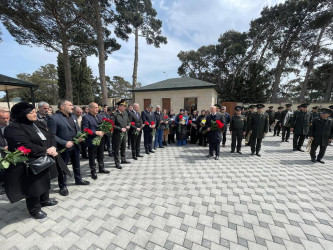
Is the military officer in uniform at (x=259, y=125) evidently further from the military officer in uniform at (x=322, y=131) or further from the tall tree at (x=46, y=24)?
the tall tree at (x=46, y=24)

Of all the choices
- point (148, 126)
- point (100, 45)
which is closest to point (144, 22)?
point (100, 45)

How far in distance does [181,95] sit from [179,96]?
9.5 inches

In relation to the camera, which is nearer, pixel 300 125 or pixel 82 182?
pixel 82 182

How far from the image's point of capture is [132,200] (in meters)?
3.07

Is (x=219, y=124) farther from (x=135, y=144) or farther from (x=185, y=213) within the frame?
(x=185, y=213)

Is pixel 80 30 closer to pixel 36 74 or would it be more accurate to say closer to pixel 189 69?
pixel 189 69

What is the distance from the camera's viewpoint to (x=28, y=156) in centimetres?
226

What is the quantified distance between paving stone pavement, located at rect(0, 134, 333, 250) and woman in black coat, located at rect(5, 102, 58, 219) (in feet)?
1.79

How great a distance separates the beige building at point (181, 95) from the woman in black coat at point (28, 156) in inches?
523

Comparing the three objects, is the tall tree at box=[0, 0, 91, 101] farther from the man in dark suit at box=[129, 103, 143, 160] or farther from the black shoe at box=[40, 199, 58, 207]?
the black shoe at box=[40, 199, 58, 207]

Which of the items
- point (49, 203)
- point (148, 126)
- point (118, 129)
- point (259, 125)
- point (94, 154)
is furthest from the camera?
point (148, 126)

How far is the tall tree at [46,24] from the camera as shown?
36.0 ft

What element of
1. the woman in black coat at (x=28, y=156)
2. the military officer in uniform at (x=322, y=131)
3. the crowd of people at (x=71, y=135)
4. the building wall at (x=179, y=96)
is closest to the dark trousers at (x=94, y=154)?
the crowd of people at (x=71, y=135)

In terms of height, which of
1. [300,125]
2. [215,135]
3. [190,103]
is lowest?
[215,135]
